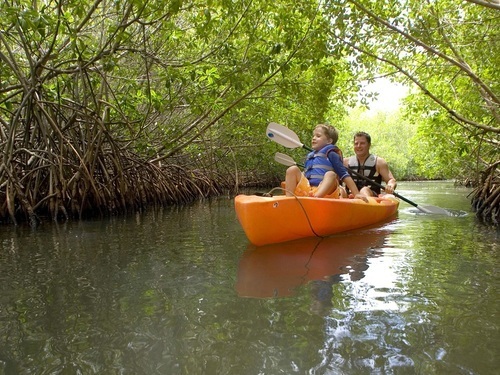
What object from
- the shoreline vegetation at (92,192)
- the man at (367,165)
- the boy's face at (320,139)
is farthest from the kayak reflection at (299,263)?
the shoreline vegetation at (92,192)

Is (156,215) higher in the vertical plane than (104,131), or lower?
lower

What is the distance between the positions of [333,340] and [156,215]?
14.7ft

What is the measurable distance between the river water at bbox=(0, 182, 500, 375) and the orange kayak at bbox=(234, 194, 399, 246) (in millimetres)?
112

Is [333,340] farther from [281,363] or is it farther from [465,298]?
[465,298]

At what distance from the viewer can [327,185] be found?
138 inches

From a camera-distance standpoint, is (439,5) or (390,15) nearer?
(390,15)

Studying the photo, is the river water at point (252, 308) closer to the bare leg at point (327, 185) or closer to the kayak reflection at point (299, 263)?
the kayak reflection at point (299, 263)

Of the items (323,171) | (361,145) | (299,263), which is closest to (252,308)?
(299,263)

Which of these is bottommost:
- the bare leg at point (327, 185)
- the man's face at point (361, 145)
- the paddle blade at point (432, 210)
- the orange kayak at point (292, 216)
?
the paddle blade at point (432, 210)

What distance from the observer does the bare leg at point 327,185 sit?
3.49 m

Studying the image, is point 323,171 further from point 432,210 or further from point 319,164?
point 432,210

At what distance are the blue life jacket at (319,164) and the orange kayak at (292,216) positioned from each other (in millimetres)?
361

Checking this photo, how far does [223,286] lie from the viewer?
2.11 m

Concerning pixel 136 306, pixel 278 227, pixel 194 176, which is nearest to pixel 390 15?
pixel 278 227
